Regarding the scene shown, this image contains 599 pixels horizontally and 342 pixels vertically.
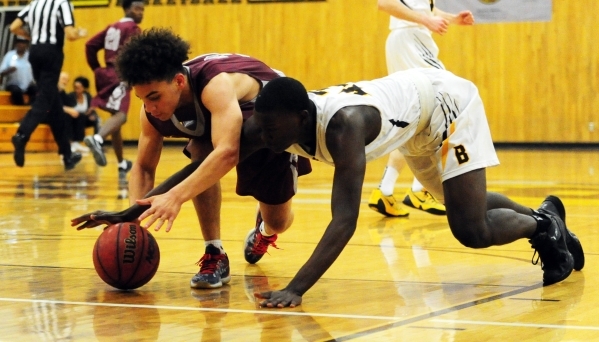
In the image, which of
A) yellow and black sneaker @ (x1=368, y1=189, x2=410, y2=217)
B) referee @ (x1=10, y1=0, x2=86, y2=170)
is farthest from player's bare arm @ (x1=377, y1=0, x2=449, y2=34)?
referee @ (x1=10, y1=0, x2=86, y2=170)

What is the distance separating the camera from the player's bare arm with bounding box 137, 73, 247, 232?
3.83 m

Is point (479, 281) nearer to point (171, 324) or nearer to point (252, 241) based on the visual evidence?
point (252, 241)

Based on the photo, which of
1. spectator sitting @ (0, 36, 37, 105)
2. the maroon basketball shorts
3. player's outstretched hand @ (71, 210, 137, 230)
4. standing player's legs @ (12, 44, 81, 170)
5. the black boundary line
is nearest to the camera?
the black boundary line

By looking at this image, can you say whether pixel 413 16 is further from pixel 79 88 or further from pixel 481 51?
pixel 79 88

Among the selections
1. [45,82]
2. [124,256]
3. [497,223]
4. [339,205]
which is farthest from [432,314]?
[45,82]

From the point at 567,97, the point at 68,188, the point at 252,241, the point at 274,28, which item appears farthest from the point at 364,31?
the point at 252,241

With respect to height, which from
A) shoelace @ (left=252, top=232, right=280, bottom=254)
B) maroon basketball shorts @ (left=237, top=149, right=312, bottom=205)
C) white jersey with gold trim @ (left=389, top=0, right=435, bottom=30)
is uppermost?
white jersey with gold trim @ (left=389, top=0, right=435, bottom=30)

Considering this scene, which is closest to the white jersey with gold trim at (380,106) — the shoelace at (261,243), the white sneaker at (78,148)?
the shoelace at (261,243)

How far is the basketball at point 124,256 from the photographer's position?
411 cm

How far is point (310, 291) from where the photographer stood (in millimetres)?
4156

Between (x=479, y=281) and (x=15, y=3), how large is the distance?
15.7 m

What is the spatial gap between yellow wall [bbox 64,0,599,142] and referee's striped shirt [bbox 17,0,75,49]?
563 cm

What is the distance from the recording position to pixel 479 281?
4418 millimetres

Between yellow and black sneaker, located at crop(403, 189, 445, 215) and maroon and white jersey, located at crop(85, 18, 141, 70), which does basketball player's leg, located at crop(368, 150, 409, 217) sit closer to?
yellow and black sneaker, located at crop(403, 189, 445, 215)
